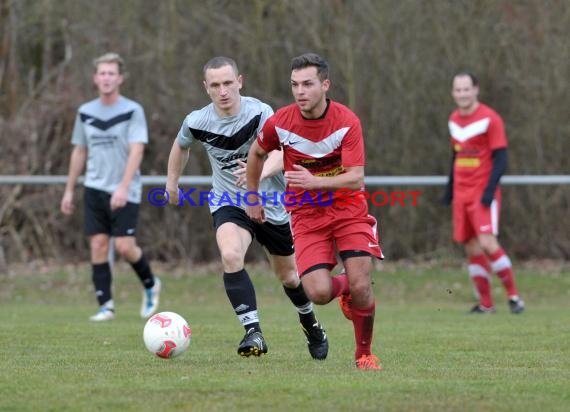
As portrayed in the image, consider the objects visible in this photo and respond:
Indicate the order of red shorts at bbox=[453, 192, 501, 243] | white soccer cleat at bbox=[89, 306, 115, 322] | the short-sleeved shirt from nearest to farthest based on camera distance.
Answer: white soccer cleat at bbox=[89, 306, 115, 322], the short-sleeved shirt, red shorts at bbox=[453, 192, 501, 243]

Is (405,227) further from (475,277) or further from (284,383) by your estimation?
(284,383)

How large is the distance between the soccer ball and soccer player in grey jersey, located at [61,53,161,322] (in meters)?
4.16

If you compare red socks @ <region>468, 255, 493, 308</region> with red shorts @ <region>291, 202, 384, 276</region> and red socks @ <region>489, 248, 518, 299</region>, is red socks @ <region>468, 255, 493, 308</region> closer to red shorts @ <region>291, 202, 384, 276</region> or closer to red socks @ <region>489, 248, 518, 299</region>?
red socks @ <region>489, 248, 518, 299</region>

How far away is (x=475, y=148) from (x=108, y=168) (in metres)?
3.98

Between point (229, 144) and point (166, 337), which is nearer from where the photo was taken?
point (166, 337)

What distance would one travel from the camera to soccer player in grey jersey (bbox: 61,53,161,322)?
1102cm

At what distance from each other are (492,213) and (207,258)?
6.09 metres

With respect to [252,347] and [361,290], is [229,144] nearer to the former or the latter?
[252,347]

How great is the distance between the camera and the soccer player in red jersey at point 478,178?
11.8 m

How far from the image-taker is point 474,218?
11.9 m

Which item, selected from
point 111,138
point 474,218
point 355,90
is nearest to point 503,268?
point 474,218

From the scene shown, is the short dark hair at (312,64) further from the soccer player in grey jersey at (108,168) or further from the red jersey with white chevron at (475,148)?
the red jersey with white chevron at (475,148)

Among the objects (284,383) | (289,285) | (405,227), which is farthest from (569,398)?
(405,227)

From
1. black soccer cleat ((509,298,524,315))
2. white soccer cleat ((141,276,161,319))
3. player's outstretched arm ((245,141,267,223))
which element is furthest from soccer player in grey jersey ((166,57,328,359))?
black soccer cleat ((509,298,524,315))
